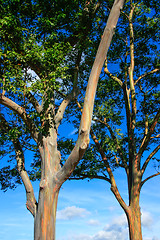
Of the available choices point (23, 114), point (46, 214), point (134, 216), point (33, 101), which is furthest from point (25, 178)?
point (134, 216)

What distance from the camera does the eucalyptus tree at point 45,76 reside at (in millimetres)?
8430

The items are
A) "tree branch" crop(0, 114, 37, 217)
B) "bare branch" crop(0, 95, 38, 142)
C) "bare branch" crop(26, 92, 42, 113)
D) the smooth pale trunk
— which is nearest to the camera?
"tree branch" crop(0, 114, 37, 217)

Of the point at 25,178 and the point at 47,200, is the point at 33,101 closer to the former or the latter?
the point at 25,178

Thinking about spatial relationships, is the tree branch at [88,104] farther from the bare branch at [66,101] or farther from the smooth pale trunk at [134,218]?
the smooth pale trunk at [134,218]

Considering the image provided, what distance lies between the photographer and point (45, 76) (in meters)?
10.3

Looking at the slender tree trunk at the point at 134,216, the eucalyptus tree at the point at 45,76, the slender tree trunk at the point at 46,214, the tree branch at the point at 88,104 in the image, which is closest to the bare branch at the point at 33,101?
the eucalyptus tree at the point at 45,76

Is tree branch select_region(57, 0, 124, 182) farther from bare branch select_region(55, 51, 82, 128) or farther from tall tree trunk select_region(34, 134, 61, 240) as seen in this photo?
bare branch select_region(55, 51, 82, 128)

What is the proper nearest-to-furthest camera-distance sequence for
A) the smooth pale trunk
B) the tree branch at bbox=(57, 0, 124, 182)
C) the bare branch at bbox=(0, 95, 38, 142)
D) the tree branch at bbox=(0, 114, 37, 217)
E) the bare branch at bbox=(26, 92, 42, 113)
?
the tree branch at bbox=(57, 0, 124, 182) < the tree branch at bbox=(0, 114, 37, 217) < the bare branch at bbox=(0, 95, 38, 142) < the bare branch at bbox=(26, 92, 42, 113) < the smooth pale trunk

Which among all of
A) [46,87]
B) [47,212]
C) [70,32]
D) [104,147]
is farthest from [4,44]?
[104,147]

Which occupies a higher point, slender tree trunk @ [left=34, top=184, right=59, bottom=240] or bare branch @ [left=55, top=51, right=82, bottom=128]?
bare branch @ [left=55, top=51, right=82, bottom=128]

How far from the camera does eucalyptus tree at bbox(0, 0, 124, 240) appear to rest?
27.7 ft

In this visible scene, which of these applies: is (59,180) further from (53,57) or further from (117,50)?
(117,50)

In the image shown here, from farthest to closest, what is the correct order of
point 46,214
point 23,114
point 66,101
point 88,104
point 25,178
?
point 66,101 < point 25,178 < point 23,114 < point 46,214 < point 88,104

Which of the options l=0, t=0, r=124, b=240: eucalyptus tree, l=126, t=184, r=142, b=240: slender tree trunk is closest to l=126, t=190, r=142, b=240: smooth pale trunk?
l=126, t=184, r=142, b=240: slender tree trunk
